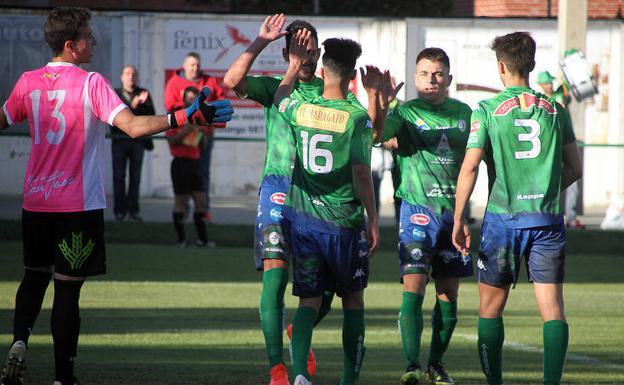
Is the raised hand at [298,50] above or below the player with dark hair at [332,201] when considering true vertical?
above

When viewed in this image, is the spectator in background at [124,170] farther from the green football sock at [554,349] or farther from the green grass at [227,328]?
the green football sock at [554,349]

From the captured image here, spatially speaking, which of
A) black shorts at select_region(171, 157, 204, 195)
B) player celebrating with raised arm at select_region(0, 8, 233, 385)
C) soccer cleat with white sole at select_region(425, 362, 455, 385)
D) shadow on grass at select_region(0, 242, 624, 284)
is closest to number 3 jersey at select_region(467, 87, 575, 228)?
soccer cleat with white sole at select_region(425, 362, 455, 385)

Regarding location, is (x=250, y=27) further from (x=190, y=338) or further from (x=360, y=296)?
(x=360, y=296)

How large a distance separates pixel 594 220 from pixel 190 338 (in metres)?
10.9

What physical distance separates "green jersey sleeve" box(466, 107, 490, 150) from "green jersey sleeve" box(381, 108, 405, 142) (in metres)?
1.16

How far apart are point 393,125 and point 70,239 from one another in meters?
2.42

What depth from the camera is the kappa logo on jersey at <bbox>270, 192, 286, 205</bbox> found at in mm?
8625

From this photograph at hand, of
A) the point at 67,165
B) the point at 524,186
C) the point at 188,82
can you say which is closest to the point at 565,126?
the point at 524,186

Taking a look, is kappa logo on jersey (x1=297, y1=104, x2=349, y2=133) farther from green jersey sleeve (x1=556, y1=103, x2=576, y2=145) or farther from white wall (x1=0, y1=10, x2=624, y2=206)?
white wall (x1=0, y1=10, x2=624, y2=206)

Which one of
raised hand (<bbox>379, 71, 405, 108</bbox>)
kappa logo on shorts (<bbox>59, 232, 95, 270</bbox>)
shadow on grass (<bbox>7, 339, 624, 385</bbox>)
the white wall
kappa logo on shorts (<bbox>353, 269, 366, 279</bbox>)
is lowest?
shadow on grass (<bbox>7, 339, 624, 385</bbox>)

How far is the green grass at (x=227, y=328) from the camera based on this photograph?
8906 mm

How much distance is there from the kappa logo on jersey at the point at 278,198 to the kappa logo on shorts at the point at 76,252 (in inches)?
59.0

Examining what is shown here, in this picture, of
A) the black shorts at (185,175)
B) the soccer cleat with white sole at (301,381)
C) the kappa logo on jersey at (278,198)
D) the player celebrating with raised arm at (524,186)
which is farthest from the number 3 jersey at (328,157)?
the black shorts at (185,175)

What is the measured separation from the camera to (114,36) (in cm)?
2441
